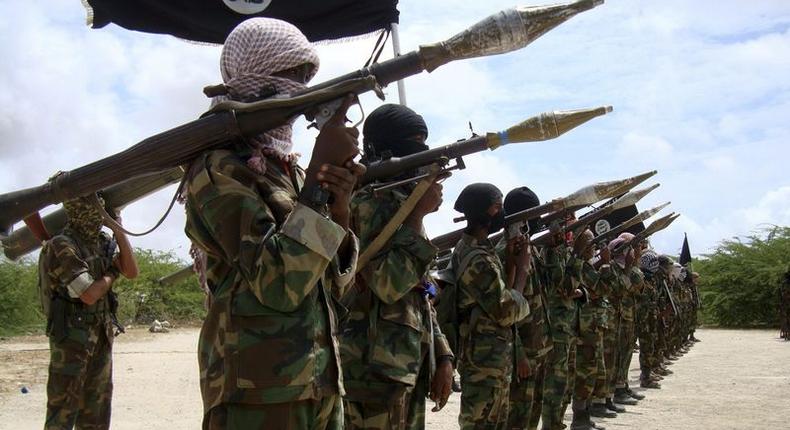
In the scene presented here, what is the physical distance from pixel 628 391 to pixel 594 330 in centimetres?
321

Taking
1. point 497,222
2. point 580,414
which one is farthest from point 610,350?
point 497,222

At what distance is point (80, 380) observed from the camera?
645 centimetres

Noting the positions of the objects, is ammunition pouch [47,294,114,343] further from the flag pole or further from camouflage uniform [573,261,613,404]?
camouflage uniform [573,261,613,404]

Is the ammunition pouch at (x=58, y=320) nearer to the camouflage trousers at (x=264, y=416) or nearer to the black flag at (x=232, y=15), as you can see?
the black flag at (x=232, y=15)

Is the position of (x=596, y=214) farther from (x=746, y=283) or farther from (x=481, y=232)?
(x=746, y=283)

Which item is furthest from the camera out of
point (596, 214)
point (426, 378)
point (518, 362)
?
point (596, 214)

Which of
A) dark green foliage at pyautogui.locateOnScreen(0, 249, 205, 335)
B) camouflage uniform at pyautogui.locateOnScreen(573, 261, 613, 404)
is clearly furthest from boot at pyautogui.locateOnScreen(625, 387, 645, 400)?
dark green foliage at pyautogui.locateOnScreen(0, 249, 205, 335)

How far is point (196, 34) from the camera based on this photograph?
6527mm

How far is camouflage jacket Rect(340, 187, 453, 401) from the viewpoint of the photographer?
170 inches

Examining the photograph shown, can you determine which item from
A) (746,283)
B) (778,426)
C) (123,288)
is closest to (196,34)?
(778,426)

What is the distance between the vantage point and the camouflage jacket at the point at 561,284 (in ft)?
26.7

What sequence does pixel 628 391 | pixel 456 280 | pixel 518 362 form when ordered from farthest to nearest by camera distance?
pixel 628 391 → pixel 518 362 → pixel 456 280

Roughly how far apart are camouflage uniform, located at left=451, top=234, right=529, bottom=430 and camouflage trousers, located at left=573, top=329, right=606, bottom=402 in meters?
4.12

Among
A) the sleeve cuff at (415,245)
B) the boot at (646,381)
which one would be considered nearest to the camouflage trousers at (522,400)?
the sleeve cuff at (415,245)
